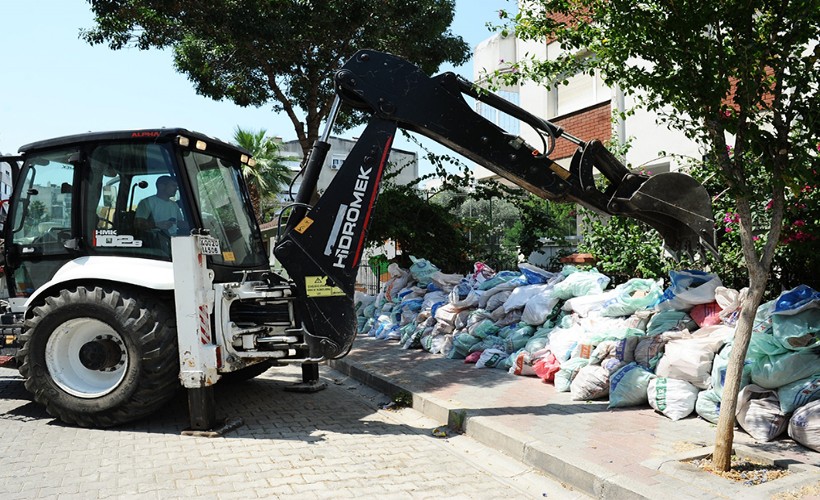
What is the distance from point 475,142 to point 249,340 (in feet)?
8.45

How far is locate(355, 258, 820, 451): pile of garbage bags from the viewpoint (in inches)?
192

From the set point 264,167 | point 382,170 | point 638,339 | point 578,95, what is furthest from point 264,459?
point 264,167

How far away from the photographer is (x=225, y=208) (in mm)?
6508

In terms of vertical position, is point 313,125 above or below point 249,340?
above

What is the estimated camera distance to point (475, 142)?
5.63 metres

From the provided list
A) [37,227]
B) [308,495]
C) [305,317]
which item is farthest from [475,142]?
[37,227]

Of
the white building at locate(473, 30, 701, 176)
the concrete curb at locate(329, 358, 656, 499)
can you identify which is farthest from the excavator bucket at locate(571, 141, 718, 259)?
the white building at locate(473, 30, 701, 176)

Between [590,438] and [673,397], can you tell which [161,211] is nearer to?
[590,438]

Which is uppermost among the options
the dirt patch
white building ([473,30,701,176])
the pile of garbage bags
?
white building ([473,30,701,176])

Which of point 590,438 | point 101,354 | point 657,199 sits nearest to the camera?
point 590,438

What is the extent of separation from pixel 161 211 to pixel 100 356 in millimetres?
1350

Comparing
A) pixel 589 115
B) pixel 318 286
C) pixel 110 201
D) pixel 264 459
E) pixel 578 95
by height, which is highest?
pixel 578 95

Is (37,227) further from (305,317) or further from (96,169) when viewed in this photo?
(305,317)

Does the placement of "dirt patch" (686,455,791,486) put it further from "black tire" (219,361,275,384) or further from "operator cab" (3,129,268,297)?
"black tire" (219,361,275,384)
